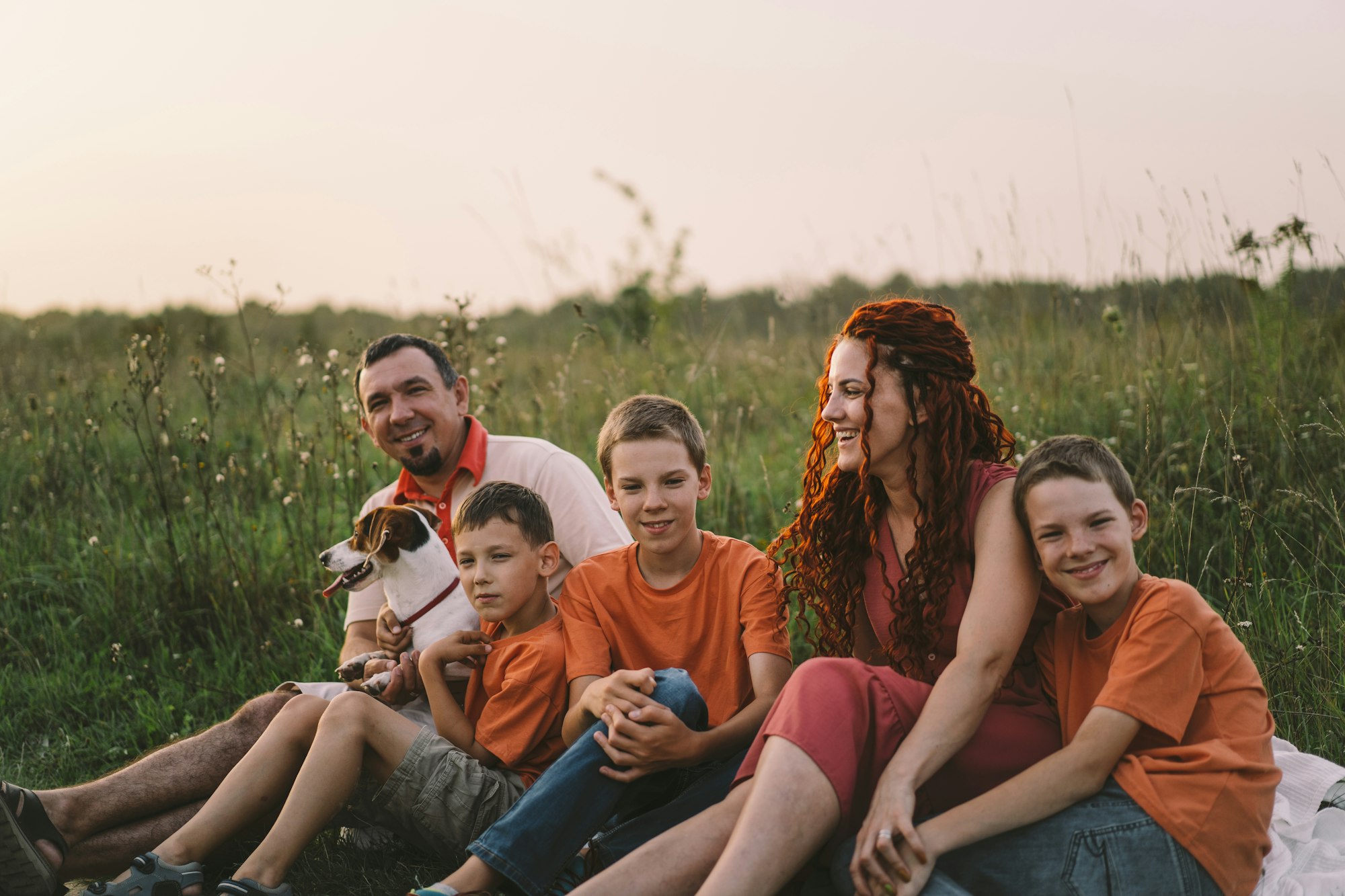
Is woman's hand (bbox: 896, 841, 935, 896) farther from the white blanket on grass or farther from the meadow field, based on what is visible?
the meadow field

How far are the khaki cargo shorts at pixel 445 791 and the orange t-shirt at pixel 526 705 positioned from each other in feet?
0.25

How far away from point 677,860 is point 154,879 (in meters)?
1.41

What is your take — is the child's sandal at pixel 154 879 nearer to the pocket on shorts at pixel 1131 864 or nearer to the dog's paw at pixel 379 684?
the dog's paw at pixel 379 684

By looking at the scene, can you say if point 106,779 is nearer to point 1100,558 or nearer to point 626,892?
point 626,892

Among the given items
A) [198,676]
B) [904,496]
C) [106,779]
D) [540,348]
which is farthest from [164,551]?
[540,348]

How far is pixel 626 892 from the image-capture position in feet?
7.49

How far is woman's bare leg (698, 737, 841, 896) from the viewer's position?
7.07 ft

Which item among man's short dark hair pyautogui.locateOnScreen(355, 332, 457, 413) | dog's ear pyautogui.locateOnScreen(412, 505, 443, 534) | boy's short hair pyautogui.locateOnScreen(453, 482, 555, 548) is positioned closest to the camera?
boy's short hair pyautogui.locateOnScreen(453, 482, 555, 548)

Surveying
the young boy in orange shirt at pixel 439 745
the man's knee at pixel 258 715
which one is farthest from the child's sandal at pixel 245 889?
the man's knee at pixel 258 715

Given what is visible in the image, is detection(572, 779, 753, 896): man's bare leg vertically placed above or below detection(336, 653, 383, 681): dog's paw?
below

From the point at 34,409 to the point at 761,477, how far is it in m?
4.23

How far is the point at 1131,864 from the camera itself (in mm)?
2168

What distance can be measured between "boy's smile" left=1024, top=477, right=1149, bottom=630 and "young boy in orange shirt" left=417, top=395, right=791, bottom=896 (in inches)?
32.1

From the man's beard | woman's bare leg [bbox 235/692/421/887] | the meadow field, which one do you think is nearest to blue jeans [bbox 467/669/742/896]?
woman's bare leg [bbox 235/692/421/887]
